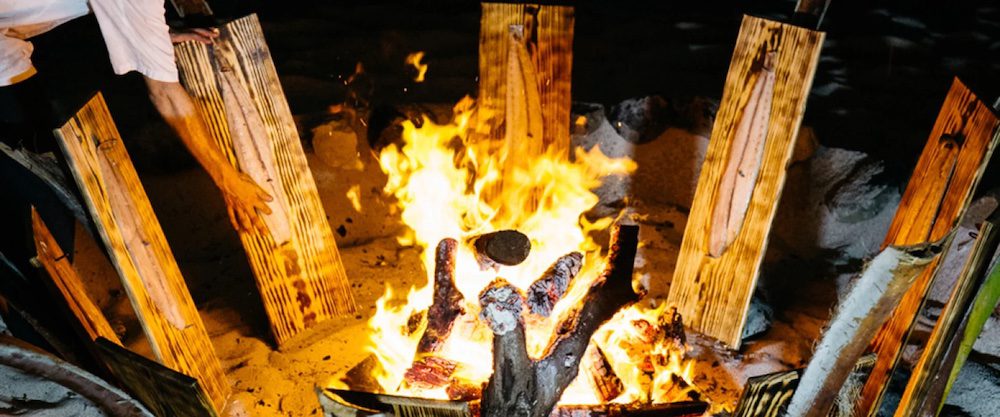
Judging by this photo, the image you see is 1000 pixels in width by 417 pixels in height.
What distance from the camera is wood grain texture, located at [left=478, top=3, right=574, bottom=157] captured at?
3.87m

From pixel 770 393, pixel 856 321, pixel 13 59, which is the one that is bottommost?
pixel 770 393

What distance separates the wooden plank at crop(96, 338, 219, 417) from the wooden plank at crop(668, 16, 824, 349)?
9.65 feet

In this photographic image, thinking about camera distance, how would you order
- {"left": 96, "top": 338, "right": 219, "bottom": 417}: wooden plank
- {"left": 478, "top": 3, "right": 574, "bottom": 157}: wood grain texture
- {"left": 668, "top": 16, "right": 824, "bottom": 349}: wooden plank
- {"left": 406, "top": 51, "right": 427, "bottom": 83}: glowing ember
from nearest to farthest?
1. {"left": 96, "top": 338, "right": 219, "bottom": 417}: wooden plank
2. {"left": 668, "top": 16, "right": 824, "bottom": 349}: wooden plank
3. {"left": 478, "top": 3, "right": 574, "bottom": 157}: wood grain texture
4. {"left": 406, "top": 51, "right": 427, "bottom": 83}: glowing ember

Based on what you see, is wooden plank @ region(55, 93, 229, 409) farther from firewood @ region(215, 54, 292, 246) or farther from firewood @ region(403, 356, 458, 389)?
firewood @ region(403, 356, 458, 389)

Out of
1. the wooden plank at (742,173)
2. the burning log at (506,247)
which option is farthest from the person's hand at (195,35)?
the wooden plank at (742,173)

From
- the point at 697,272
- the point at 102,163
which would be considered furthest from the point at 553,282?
the point at 102,163

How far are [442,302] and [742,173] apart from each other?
6.42 ft

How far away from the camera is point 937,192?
294 cm

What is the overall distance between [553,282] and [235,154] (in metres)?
2.02

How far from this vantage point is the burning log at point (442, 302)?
3.54 meters

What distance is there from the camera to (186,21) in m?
3.23

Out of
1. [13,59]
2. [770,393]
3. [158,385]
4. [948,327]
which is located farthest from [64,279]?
[948,327]

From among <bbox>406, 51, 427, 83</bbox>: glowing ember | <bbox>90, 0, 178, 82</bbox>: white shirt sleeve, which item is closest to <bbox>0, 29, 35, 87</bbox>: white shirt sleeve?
<bbox>90, 0, 178, 82</bbox>: white shirt sleeve

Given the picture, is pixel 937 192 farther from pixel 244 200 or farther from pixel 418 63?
pixel 418 63
